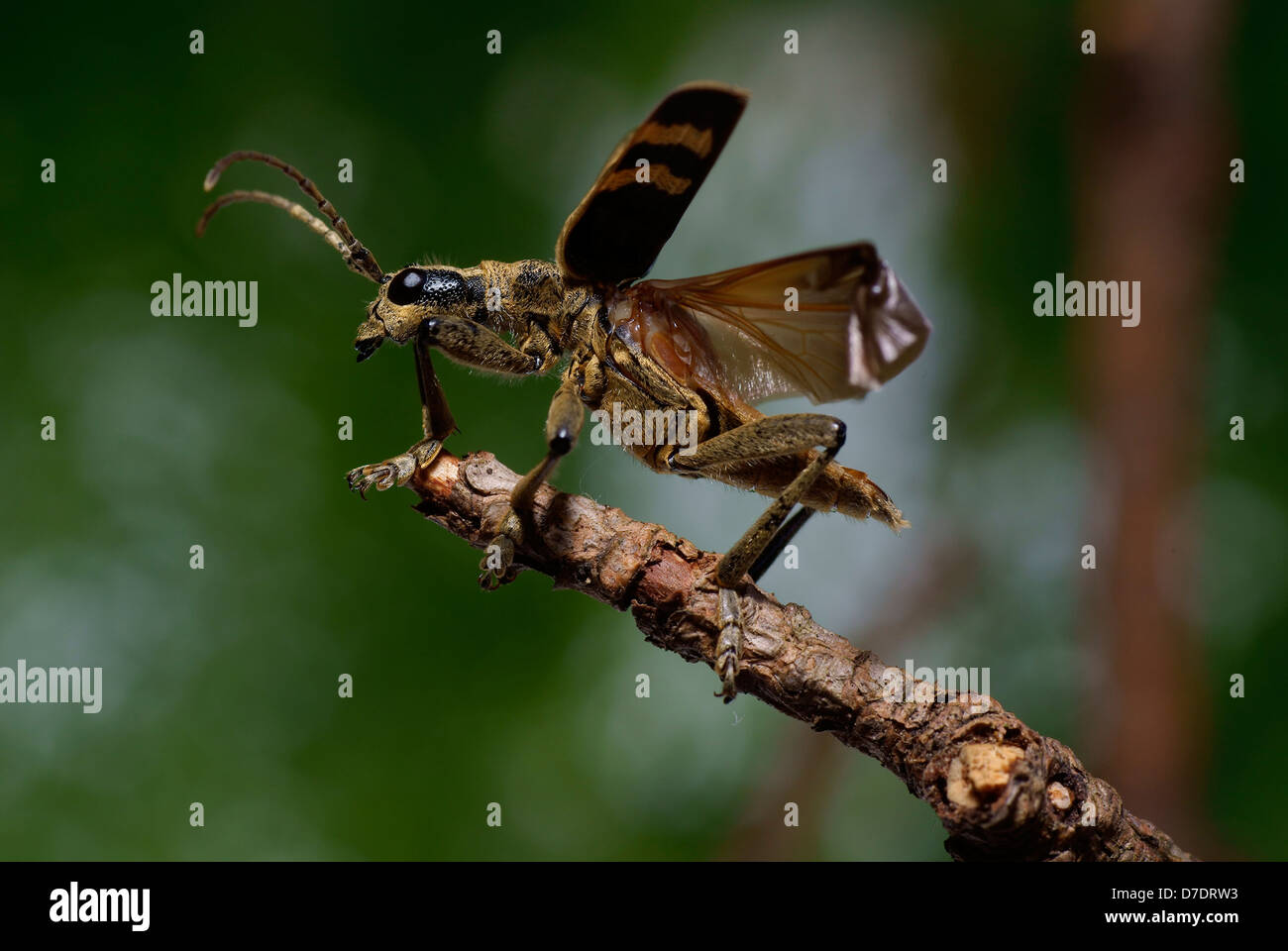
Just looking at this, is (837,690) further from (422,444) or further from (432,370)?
(432,370)

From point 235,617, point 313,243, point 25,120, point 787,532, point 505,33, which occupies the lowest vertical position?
point 235,617

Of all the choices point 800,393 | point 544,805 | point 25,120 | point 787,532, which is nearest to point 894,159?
point 800,393

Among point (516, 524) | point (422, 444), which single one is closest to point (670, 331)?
point (422, 444)

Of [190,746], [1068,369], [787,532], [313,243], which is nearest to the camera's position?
[787,532]

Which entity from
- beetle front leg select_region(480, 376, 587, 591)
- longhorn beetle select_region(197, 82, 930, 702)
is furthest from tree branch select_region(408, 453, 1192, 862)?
longhorn beetle select_region(197, 82, 930, 702)

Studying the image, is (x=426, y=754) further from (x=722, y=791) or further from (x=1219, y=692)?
(x=1219, y=692)

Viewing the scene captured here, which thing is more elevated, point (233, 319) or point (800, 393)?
point (233, 319)

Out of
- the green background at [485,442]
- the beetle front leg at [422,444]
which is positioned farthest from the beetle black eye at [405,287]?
the green background at [485,442]
